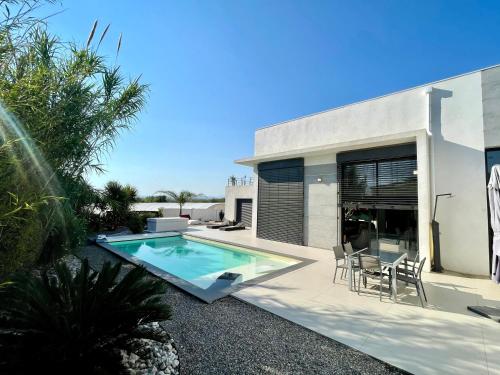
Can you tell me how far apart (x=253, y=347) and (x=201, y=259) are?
6998 millimetres

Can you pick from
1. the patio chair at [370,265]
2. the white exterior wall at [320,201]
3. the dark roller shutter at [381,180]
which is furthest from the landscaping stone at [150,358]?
the white exterior wall at [320,201]

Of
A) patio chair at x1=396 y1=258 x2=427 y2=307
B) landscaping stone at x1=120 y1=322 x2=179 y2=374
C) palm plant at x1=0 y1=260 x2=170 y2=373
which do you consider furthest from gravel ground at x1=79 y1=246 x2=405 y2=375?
patio chair at x1=396 y1=258 x2=427 y2=307

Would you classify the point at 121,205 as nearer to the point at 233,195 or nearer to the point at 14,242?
the point at 233,195

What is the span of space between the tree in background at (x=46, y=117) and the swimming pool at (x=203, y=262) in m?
3.26

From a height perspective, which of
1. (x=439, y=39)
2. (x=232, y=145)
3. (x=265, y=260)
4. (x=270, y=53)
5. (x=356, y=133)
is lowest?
(x=265, y=260)

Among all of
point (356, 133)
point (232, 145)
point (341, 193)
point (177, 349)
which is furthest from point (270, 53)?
point (177, 349)

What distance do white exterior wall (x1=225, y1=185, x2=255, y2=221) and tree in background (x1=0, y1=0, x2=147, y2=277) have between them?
14.0 meters

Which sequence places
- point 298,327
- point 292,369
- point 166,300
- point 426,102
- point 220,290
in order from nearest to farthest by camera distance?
point 292,369 → point 298,327 → point 166,300 → point 220,290 → point 426,102

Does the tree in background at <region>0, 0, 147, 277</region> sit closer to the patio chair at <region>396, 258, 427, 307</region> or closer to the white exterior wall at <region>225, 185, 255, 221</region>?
the patio chair at <region>396, 258, 427, 307</region>

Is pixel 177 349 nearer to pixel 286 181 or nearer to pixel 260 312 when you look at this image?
pixel 260 312

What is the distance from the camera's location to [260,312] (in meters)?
4.41

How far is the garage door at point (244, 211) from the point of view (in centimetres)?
1847

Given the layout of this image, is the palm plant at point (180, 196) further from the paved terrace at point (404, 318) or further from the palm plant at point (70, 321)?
the palm plant at point (70, 321)

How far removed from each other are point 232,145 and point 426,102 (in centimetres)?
1205
